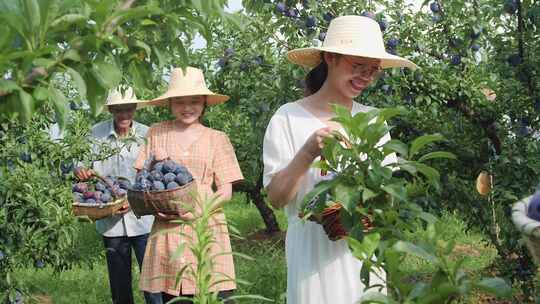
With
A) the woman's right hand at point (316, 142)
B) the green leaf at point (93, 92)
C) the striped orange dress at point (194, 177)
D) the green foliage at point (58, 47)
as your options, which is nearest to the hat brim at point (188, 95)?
the striped orange dress at point (194, 177)

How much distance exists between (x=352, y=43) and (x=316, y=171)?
407mm

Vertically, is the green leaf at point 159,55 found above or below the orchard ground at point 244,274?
above

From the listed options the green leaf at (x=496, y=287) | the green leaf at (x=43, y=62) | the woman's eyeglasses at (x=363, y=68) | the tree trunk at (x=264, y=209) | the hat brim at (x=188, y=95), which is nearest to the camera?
the green leaf at (x=496, y=287)

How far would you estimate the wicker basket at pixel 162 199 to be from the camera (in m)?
3.29

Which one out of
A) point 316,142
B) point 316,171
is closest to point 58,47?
point 316,142

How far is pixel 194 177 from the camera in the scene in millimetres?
3535

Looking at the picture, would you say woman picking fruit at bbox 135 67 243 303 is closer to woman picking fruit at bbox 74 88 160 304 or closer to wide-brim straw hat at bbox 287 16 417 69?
woman picking fruit at bbox 74 88 160 304

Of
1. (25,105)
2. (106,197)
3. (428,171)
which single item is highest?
(25,105)

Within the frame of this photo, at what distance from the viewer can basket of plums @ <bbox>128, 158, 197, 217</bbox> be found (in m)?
3.30

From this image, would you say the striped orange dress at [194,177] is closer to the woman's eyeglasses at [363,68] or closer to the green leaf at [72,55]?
the woman's eyeglasses at [363,68]

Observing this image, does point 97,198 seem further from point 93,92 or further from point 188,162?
point 93,92

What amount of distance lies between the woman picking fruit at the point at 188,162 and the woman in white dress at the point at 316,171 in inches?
42.7

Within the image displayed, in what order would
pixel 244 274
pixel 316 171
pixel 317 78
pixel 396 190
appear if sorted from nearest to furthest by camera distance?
pixel 396 190 → pixel 316 171 → pixel 317 78 → pixel 244 274

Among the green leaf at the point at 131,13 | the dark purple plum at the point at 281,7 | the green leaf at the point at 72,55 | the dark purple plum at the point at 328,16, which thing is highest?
the dark purple plum at the point at 281,7
